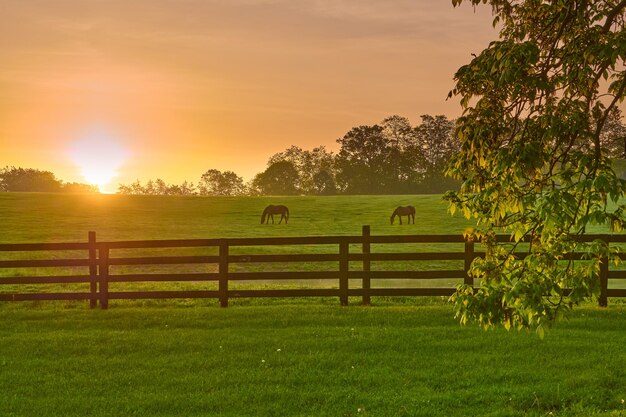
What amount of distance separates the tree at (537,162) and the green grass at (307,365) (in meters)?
2.66

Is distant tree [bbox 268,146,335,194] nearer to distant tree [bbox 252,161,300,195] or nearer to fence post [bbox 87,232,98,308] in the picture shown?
distant tree [bbox 252,161,300,195]

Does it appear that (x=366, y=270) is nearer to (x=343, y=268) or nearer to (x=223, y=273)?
(x=343, y=268)

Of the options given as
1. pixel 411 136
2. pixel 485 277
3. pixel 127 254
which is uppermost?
pixel 411 136

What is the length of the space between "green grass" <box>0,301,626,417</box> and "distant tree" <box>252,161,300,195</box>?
116370mm

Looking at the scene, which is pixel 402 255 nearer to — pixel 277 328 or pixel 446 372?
pixel 277 328

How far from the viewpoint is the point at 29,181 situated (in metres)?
135

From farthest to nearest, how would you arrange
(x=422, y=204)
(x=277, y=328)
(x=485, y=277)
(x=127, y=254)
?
(x=422, y=204) → (x=127, y=254) → (x=277, y=328) → (x=485, y=277)

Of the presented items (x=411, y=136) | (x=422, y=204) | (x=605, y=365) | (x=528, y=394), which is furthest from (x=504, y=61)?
(x=411, y=136)

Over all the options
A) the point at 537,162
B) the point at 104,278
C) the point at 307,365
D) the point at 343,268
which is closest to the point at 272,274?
the point at 343,268

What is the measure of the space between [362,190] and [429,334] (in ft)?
337

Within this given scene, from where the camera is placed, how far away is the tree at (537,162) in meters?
5.76

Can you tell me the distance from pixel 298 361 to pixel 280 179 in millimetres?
121306

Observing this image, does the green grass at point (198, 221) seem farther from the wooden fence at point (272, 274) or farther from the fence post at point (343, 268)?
the fence post at point (343, 268)

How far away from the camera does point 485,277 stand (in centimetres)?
665
